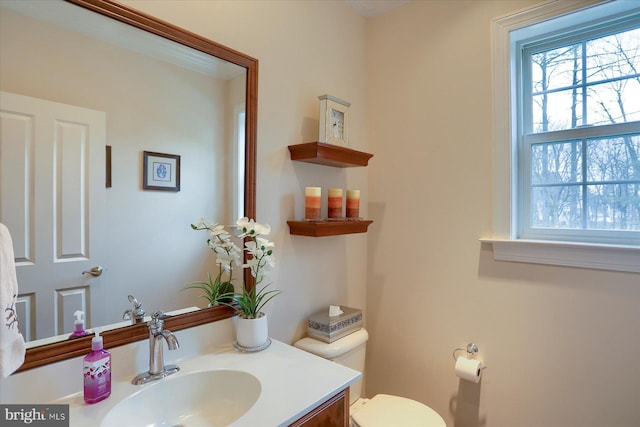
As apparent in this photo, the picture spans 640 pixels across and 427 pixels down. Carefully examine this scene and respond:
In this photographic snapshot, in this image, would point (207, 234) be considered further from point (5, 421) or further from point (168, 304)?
point (5, 421)

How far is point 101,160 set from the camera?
38.4 inches

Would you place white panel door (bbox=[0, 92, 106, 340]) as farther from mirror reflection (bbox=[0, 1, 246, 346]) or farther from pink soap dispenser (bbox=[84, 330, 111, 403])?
pink soap dispenser (bbox=[84, 330, 111, 403])

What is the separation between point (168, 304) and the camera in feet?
3.69

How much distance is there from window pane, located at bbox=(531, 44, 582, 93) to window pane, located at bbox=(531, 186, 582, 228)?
1.54 ft

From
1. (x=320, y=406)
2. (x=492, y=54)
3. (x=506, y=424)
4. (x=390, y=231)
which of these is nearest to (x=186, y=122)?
(x=320, y=406)

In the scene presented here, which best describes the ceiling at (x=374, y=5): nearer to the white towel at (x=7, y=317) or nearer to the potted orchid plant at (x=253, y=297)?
the potted orchid plant at (x=253, y=297)

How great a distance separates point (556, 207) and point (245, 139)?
1.39 m

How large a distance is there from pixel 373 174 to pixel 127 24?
1.33 metres

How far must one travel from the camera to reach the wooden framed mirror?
0.90 metres

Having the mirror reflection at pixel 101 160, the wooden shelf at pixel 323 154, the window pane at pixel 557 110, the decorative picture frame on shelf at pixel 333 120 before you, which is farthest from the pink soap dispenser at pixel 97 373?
the window pane at pixel 557 110

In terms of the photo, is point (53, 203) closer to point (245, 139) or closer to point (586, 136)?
point (245, 139)

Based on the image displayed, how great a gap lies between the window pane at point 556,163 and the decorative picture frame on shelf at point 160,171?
1537 mm

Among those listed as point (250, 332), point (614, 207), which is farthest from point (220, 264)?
point (614, 207)

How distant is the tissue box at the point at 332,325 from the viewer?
58.4 inches
